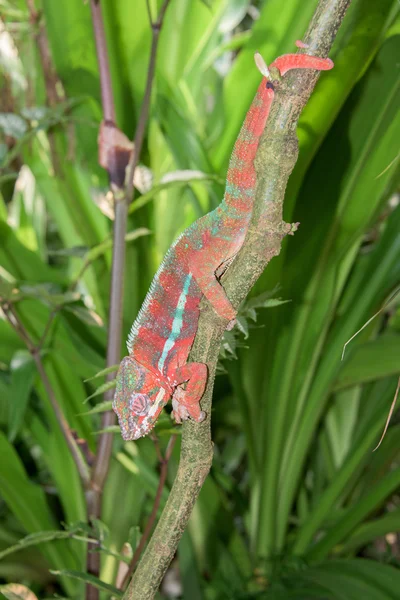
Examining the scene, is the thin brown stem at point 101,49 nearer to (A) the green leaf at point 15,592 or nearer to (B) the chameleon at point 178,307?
(B) the chameleon at point 178,307

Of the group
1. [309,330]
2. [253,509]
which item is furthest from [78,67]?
[253,509]

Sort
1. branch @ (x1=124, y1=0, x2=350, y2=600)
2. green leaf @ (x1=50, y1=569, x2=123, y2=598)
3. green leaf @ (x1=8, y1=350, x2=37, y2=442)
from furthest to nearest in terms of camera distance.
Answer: green leaf @ (x1=8, y1=350, x2=37, y2=442) < green leaf @ (x1=50, y1=569, x2=123, y2=598) < branch @ (x1=124, y1=0, x2=350, y2=600)

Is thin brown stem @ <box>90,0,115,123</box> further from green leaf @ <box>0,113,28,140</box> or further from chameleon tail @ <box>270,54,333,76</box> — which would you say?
chameleon tail @ <box>270,54,333,76</box>

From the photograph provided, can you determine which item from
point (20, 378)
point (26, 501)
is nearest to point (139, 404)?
point (20, 378)

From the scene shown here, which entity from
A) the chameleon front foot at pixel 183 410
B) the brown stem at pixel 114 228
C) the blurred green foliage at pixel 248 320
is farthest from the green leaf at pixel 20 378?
the chameleon front foot at pixel 183 410

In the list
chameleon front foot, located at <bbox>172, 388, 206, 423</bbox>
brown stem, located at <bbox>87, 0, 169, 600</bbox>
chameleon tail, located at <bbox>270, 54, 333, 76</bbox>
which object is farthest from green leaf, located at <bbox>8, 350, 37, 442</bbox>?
chameleon tail, located at <bbox>270, 54, 333, 76</bbox>

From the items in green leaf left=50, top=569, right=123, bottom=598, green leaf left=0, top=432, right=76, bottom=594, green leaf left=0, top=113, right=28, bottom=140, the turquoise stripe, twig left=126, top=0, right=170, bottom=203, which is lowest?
green leaf left=0, top=432, right=76, bottom=594

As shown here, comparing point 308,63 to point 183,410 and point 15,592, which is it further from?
point 15,592
